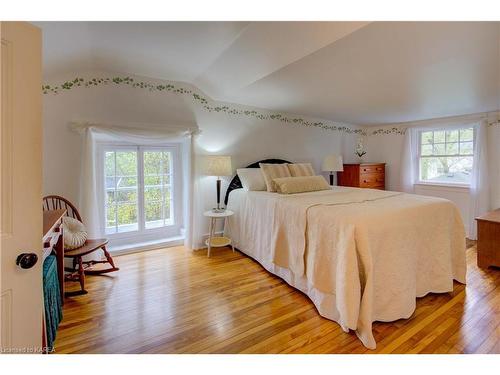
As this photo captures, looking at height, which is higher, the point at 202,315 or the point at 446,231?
the point at 446,231

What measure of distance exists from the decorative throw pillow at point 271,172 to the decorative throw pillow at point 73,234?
6.71ft

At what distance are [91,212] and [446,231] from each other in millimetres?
3493

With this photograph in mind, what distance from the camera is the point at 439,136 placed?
4.58m

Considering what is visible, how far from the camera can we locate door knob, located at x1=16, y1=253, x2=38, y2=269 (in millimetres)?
978

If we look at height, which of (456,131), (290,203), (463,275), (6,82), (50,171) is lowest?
(463,275)

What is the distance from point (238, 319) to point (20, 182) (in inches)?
63.9

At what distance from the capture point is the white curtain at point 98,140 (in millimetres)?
2930

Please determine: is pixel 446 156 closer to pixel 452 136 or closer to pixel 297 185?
pixel 452 136

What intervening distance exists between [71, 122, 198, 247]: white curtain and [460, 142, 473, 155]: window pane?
4152 millimetres

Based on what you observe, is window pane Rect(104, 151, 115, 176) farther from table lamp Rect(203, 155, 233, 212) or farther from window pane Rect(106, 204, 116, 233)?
table lamp Rect(203, 155, 233, 212)

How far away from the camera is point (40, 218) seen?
1048mm

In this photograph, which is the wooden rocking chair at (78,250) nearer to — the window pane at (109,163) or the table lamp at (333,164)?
the window pane at (109,163)

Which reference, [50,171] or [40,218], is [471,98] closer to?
[40,218]

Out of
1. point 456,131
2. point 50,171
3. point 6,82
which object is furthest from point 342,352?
point 456,131
